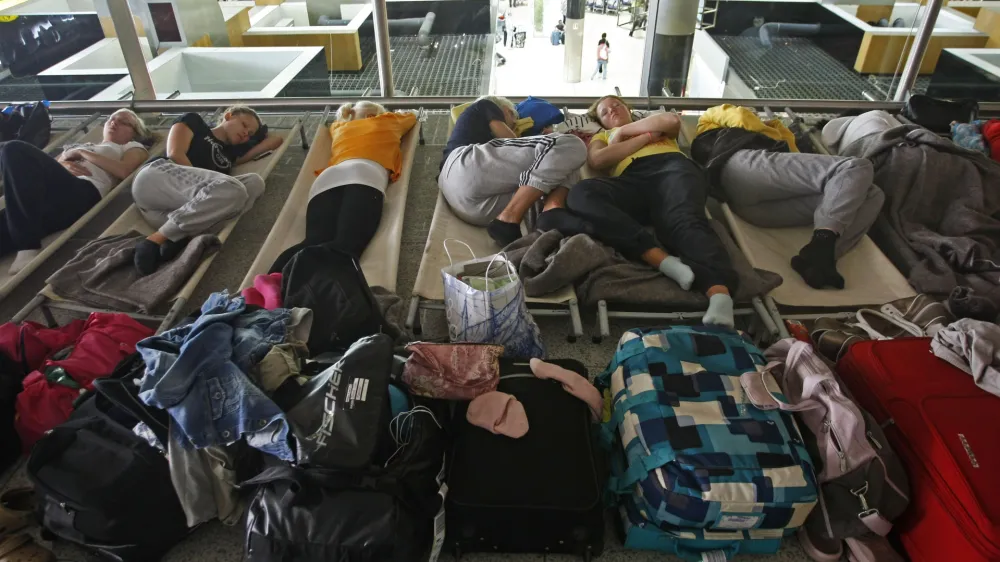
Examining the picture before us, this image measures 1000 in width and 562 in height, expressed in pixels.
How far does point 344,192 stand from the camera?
2799mm

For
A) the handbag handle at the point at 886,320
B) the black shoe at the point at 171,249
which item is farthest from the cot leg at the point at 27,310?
the handbag handle at the point at 886,320

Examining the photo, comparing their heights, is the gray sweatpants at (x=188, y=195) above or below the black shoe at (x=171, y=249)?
above

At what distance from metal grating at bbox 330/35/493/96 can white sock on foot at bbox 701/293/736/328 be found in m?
2.56

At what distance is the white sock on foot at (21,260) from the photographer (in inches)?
98.3

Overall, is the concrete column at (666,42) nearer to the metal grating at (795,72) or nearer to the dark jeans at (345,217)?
the metal grating at (795,72)

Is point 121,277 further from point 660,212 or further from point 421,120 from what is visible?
point 660,212

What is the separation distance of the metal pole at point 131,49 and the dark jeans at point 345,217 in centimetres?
203

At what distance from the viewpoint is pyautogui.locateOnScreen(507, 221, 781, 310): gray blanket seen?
225cm

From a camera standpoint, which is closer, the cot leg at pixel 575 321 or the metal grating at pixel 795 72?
the cot leg at pixel 575 321

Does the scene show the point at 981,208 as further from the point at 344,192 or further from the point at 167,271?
the point at 167,271

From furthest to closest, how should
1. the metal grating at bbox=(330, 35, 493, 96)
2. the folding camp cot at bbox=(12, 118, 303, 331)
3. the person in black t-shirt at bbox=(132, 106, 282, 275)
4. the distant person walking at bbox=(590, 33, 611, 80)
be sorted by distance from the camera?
1. the distant person walking at bbox=(590, 33, 611, 80)
2. the metal grating at bbox=(330, 35, 493, 96)
3. the person in black t-shirt at bbox=(132, 106, 282, 275)
4. the folding camp cot at bbox=(12, 118, 303, 331)

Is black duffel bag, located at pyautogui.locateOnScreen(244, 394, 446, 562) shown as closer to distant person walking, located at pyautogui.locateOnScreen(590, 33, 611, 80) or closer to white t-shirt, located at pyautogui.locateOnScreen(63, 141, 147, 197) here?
white t-shirt, located at pyautogui.locateOnScreen(63, 141, 147, 197)

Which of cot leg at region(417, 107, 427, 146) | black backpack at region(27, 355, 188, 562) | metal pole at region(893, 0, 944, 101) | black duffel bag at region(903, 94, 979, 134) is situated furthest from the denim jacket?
metal pole at region(893, 0, 944, 101)

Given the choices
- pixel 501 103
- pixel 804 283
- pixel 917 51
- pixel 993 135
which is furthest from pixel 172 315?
pixel 917 51
